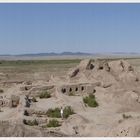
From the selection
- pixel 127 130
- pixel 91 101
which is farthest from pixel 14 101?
pixel 127 130

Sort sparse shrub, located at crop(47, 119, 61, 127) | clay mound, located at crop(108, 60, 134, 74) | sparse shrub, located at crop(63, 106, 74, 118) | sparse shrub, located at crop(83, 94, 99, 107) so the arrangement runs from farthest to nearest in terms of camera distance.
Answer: clay mound, located at crop(108, 60, 134, 74)
sparse shrub, located at crop(83, 94, 99, 107)
sparse shrub, located at crop(63, 106, 74, 118)
sparse shrub, located at crop(47, 119, 61, 127)

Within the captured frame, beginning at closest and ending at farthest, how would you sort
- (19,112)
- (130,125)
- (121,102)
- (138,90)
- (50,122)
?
(130,125)
(50,122)
(19,112)
(121,102)
(138,90)

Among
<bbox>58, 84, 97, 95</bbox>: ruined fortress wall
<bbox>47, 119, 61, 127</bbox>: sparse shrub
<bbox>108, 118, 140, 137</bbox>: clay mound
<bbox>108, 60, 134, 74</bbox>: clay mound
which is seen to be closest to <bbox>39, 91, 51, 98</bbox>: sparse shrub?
<bbox>58, 84, 97, 95</bbox>: ruined fortress wall

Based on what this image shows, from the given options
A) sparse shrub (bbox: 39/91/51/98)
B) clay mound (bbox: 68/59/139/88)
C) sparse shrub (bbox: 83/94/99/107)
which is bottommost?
sparse shrub (bbox: 83/94/99/107)

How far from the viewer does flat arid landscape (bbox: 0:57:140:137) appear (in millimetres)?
16750

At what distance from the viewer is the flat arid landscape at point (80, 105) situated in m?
16.8

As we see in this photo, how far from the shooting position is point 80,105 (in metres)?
27.3

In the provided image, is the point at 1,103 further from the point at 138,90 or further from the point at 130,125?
the point at 130,125

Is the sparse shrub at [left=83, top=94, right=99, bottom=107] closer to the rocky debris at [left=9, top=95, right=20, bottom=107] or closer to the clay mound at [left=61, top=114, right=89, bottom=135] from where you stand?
the rocky debris at [left=9, top=95, right=20, bottom=107]

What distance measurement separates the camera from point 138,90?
106ft

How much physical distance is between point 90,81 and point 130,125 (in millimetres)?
18986

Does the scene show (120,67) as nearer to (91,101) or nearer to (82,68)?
(82,68)

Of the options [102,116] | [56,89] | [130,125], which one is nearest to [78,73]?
[56,89]

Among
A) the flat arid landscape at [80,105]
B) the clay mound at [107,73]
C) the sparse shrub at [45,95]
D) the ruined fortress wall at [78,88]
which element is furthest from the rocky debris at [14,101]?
the clay mound at [107,73]
